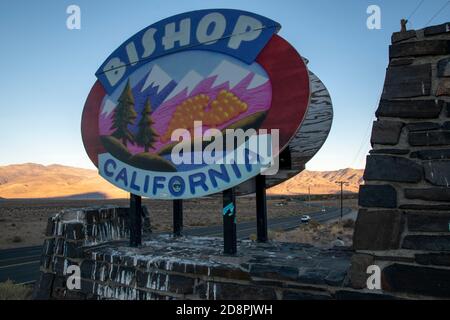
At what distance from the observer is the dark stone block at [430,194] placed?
3.18 meters

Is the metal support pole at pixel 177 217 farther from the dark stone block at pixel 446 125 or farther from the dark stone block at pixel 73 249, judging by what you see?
the dark stone block at pixel 446 125

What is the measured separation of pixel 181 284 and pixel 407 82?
3304 millimetres

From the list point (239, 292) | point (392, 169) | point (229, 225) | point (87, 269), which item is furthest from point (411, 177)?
point (87, 269)

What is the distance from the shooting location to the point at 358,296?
3.36m

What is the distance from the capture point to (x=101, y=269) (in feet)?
17.5

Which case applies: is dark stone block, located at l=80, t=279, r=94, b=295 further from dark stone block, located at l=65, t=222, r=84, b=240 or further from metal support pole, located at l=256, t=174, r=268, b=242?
metal support pole, located at l=256, t=174, r=268, b=242

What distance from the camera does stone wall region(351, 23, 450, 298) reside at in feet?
10.4

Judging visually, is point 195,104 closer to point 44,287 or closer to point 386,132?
point 386,132

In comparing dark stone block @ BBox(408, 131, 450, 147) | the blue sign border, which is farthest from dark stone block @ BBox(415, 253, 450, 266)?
the blue sign border

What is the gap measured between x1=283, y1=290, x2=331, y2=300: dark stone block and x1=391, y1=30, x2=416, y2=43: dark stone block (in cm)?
255

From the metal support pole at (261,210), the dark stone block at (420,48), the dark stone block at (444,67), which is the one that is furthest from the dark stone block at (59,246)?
the dark stone block at (444,67)
